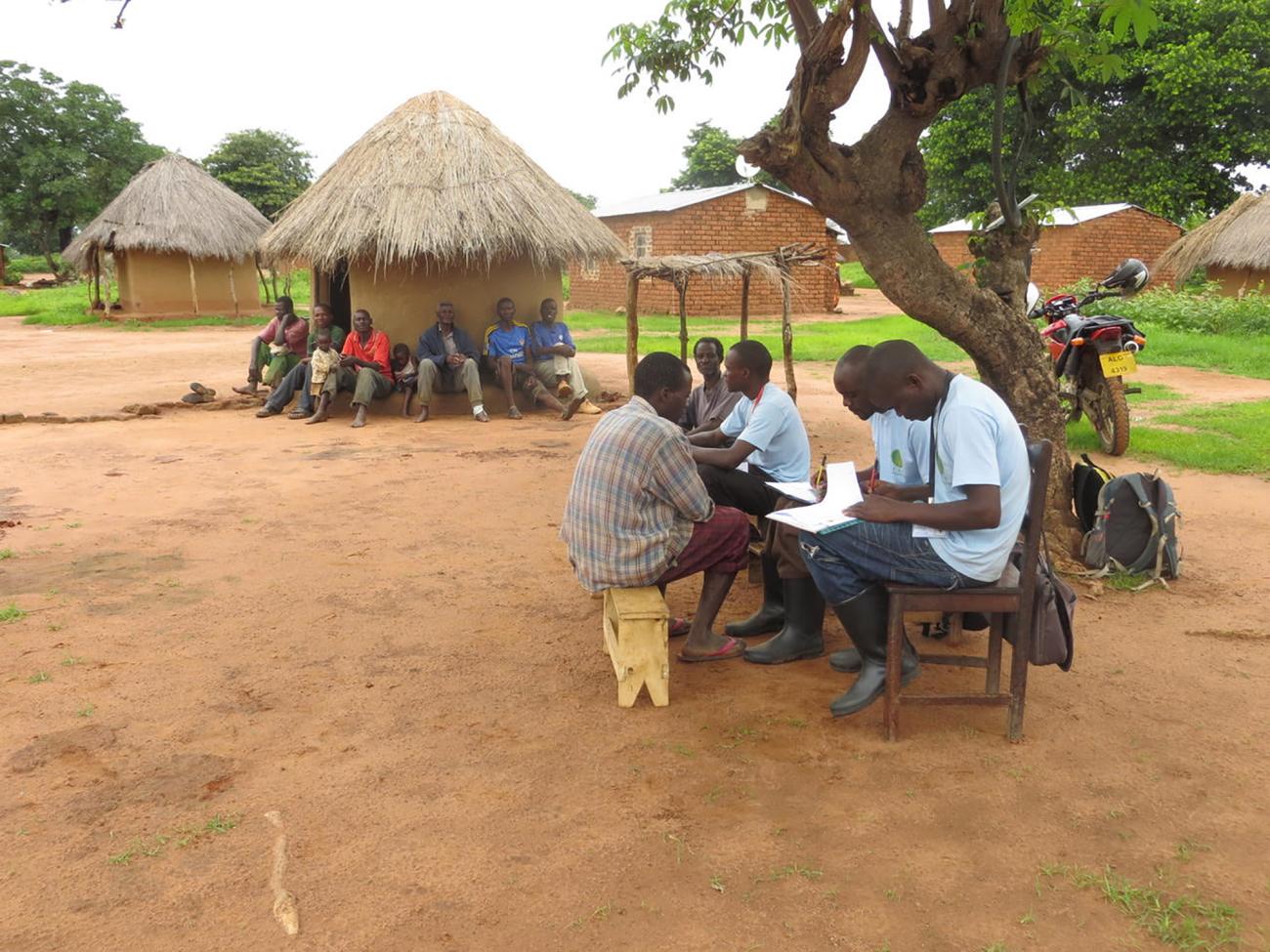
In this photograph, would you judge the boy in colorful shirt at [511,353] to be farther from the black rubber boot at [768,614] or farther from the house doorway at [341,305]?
the black rubber boot at [768,614]

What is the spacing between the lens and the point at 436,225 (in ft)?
32.0

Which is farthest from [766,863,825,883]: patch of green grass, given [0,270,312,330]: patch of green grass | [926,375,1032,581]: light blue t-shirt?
[0,270,312,330]: patch of green grass

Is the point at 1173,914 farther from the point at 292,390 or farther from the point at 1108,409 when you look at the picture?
the point at 292,390

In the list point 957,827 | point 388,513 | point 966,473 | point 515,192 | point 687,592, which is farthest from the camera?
point 515,192

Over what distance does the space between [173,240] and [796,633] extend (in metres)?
20.1

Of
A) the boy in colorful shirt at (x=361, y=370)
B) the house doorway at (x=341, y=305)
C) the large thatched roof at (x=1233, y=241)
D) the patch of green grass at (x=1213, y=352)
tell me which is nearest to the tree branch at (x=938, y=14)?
the boy in colorful shirt at (x=361, y=370)

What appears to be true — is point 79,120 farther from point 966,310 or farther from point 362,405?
point 966,310

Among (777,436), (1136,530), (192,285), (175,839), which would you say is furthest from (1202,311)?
(192,285)

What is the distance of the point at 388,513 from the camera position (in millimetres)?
6207

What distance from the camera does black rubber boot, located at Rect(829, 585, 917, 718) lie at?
3252mm

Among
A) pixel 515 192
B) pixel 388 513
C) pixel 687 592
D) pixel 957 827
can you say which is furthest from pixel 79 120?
pixel 957 827

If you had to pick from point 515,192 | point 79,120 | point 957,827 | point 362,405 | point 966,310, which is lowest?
point 957,827

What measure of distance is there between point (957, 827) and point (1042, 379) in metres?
2.94

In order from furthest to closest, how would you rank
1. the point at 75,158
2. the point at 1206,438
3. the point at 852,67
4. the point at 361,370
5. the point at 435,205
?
the point at 75,158 → the point at 435,205 → the point at 361,370 → the point at 1206,438 → the point at 852,67
